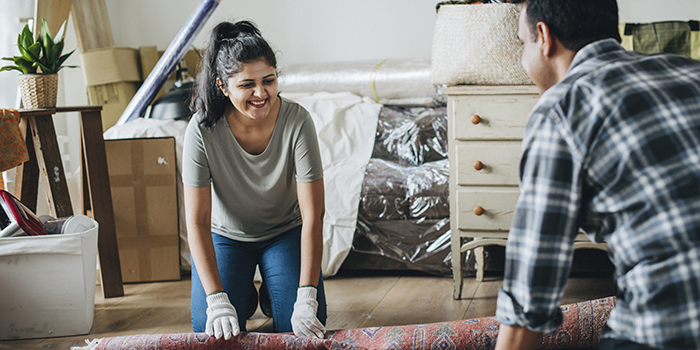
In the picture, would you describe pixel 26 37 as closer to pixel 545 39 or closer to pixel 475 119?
pixel 475 119

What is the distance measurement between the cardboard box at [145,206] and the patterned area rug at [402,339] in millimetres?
847

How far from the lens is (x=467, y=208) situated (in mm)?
1766

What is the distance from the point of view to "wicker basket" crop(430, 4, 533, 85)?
5.39ft

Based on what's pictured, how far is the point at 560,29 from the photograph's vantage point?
73 centimetres

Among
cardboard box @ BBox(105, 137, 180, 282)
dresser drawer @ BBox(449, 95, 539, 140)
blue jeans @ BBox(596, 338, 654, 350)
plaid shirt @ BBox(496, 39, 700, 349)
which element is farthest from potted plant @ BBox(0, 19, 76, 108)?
blue jeans @ BBox(596, 338, 654, 350)

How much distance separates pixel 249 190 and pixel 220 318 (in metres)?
0.38

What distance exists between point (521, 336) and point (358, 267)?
1.42 meters

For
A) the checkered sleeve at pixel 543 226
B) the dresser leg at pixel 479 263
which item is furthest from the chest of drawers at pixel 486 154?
the checkered sleeve at pixel 543 226

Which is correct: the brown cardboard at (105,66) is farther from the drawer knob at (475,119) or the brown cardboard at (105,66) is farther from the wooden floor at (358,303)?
the drawer knob at (475,119)

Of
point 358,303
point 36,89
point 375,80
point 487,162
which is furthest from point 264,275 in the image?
point 375,80

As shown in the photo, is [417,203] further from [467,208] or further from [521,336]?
[521,336]

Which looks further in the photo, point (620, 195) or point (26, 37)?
point (26, 37)

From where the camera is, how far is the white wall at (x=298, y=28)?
2688mm

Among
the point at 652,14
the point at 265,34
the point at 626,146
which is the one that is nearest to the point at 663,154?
the point at 626,146
